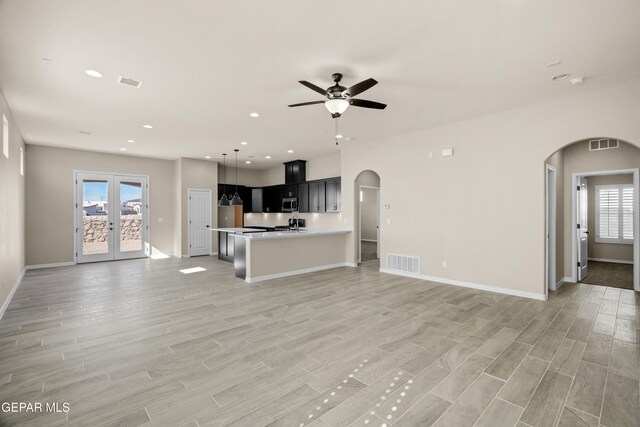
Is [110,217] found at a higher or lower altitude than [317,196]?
lower

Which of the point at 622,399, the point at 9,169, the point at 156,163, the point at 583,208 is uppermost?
the point at 156,163

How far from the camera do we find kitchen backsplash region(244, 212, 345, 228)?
29.1ft

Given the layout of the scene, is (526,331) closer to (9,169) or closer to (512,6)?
(512,6)

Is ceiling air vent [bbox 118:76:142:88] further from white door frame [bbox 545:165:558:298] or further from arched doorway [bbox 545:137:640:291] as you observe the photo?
white door frame [bbox 545:165:558:298]

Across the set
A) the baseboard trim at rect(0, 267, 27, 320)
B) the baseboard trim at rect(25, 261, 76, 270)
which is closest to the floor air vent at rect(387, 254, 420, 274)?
the baseboard trim at rect(0, 267, 27, 320)

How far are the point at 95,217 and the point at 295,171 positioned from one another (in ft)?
19.3

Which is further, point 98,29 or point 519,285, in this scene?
point 519,285

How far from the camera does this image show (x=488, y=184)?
5293 mm

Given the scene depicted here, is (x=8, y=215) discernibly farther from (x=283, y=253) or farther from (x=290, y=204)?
(x=290, y=204)

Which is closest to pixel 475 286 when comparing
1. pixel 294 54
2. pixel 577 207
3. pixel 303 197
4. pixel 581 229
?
pixel 577 207

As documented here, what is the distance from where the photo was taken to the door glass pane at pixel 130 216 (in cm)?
883

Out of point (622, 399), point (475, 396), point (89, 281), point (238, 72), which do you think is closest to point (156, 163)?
point (89, 281)

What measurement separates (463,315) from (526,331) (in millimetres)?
718

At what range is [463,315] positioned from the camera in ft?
13.3
